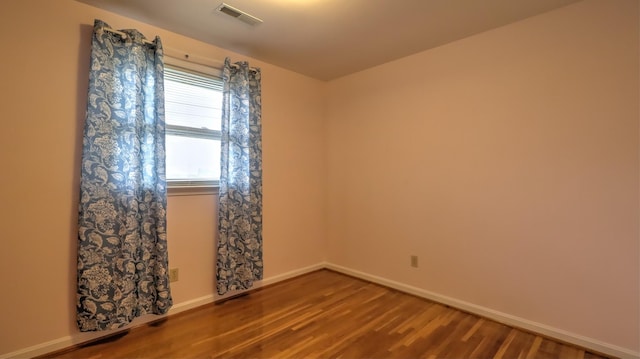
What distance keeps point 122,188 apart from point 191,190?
57 centimetres

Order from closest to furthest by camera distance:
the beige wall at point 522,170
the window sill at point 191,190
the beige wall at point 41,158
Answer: the beige wall at point 41,158
the beige wall at point 522,170
the window sill at point 191,190

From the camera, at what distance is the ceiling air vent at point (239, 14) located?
7.02ft

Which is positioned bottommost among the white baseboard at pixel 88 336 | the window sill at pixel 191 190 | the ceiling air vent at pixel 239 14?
the white baseboard at pixel 88 336

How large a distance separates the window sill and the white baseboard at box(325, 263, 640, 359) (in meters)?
1.96

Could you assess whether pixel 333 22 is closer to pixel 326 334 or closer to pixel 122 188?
pixel 122 188

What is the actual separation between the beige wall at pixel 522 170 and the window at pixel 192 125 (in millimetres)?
1683

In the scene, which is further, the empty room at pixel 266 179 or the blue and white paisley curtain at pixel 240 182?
the blue and white paisley curtain at pixel 240 182

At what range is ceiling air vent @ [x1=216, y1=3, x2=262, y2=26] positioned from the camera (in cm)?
214

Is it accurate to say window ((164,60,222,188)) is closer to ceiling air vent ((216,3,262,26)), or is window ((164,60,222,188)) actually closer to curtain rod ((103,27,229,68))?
curtain rod ((103,27,229,68))

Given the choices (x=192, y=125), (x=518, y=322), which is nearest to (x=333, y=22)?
(x=192, y=125)

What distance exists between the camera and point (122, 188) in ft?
7.05

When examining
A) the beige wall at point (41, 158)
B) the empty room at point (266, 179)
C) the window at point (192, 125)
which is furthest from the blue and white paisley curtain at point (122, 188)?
the window at point (192, 125)

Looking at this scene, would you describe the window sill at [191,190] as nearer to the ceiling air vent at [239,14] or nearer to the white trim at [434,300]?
the white trim at [434,300]

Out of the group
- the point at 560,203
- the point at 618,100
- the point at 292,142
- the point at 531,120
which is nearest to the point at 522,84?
the point at 531,120
